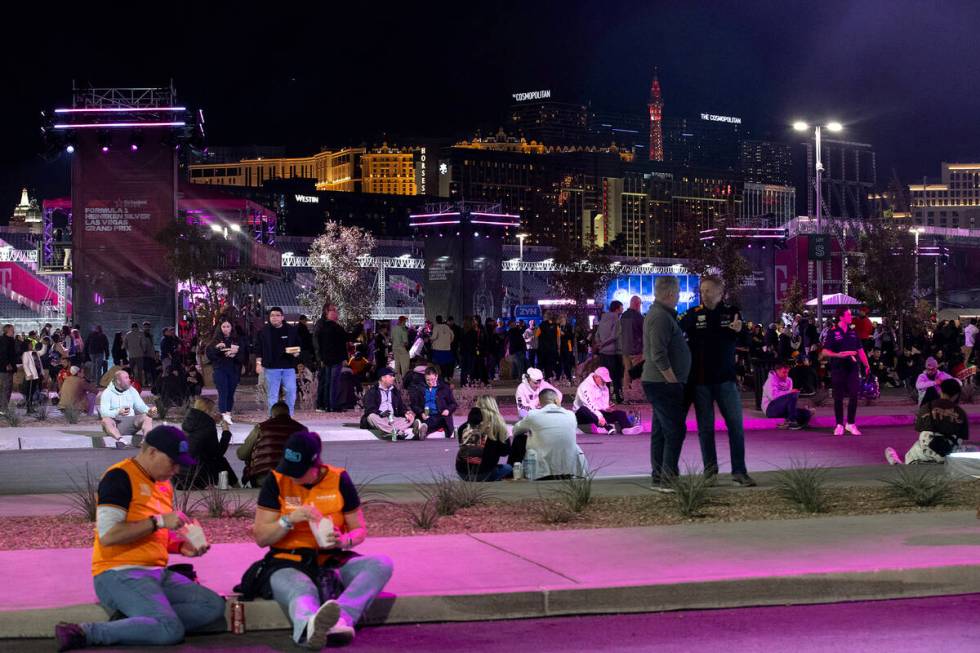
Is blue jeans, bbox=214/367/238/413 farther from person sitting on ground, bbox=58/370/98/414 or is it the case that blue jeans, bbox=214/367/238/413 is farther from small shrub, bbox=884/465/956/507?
small shrub, bbox=884/465/956/507

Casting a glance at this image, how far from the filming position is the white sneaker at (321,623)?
20.8 ft

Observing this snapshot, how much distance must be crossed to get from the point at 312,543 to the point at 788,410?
46.4ft

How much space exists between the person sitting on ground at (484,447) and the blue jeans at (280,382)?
22.2 feet

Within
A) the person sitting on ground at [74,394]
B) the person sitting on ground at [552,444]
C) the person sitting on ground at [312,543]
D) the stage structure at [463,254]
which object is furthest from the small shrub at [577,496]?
the stage structure at [463,254]

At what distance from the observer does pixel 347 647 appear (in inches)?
259

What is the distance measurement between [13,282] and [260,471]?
190ft

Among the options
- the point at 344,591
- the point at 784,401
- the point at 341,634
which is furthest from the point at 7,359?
the point at 341,634

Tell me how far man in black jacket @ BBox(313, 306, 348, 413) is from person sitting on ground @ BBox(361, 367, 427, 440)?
1.99 meters

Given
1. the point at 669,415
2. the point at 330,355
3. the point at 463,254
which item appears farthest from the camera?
the point at 463,254

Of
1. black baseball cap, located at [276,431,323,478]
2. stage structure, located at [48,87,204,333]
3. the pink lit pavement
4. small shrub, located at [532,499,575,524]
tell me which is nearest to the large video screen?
stage structure, located at [48,87,204,333]

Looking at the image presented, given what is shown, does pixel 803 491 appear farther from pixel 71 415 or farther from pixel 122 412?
pixel 71 415

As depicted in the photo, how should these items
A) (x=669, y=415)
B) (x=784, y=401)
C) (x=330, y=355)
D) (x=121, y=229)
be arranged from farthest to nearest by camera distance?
1. (x=121, y=229)
2. (x=330, y=355)
3. (x=784, y=401)
4. (x=669, y=415)

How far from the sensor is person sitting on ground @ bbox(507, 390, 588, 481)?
1297cm

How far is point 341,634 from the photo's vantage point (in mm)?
6449
